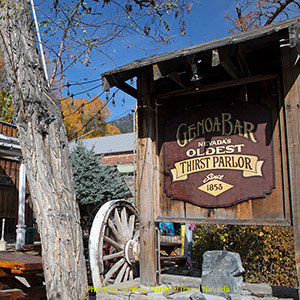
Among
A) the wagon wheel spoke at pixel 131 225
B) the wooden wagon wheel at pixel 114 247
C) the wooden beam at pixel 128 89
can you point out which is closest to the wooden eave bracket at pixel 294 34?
the wooden beam at pixel 128 89

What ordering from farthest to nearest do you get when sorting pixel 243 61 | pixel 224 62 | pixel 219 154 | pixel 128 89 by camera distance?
pixel 128 89, pixel 219 154, pixel 243 61, pixel 224 62

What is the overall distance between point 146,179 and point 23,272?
6.87 feet

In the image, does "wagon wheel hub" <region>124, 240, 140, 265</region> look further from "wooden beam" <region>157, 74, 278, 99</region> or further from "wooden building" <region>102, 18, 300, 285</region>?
"wooden beam" <region>157, 74, 278, 99</region>

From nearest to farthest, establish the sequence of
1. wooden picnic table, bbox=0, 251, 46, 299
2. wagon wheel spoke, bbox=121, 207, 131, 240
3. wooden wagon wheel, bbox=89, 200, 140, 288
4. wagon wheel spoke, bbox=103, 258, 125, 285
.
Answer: wooden picnic table, bbox=0, 251, 46, 299
wooden wagon wheel, bbox=89, 200, 140, 288
wagon wheel spoke, bbox=103, 258, 125, 285
wagon wheel spoke, bbox=121, 207, 131, 240

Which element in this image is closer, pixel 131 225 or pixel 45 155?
pixel 45 155

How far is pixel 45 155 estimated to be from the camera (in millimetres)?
3645

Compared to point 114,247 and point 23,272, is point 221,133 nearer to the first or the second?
point 114,247

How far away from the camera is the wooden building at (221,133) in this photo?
12.7 ft

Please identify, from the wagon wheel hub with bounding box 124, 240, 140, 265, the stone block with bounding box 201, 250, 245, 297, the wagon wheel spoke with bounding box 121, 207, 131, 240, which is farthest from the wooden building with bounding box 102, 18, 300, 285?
the wagon wheel spoke with bounding box 121, 207, 131, 240

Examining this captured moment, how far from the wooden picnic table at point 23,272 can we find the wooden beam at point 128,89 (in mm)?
2689

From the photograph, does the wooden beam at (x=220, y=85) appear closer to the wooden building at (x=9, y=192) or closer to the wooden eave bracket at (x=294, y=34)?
the wooden eave bracket at (x=294, y=34)

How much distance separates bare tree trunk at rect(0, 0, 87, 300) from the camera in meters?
3.38

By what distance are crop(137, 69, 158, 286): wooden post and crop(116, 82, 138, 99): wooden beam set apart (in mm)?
305

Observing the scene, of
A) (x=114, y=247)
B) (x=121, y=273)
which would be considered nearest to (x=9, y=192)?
(x=114, y=247)
